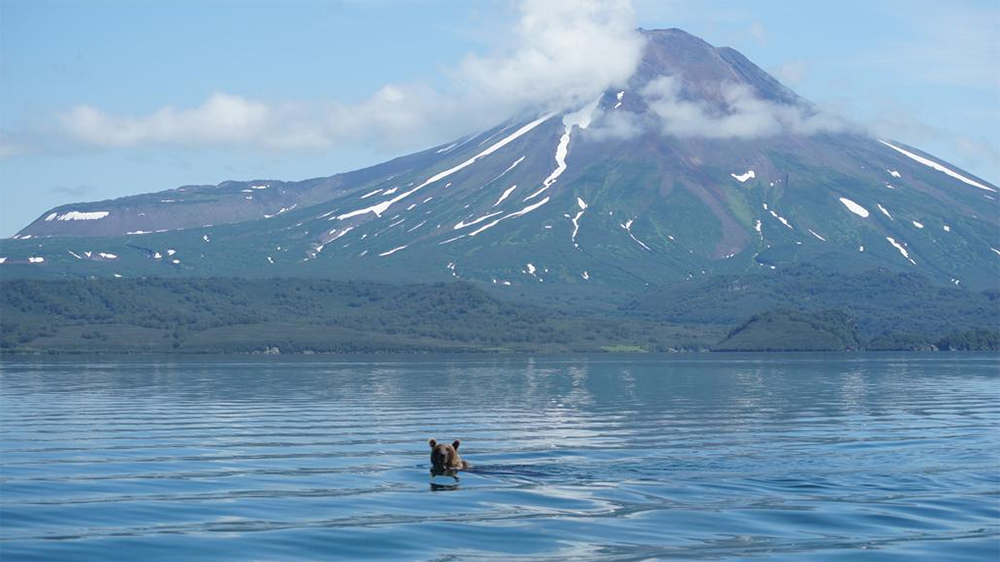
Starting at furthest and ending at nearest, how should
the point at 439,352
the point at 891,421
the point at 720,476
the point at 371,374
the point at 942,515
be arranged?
the point at 439,352 < the point at 371,374 < the point at 891,421 < the point at 720,476 < the point at 942,515

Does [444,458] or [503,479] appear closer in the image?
[503,479]

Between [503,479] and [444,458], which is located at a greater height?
[444,458]

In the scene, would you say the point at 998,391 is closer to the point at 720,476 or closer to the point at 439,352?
the point at 720,476

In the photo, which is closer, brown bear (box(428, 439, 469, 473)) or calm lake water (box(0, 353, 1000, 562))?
calm lake water (box(0, 353, 1000, 562))

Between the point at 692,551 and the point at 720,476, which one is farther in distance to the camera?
the point at 720,476

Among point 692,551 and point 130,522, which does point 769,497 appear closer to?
point 692,551

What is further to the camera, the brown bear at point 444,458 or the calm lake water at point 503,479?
the brown bear at point 444,458

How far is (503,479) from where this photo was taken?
107 ft

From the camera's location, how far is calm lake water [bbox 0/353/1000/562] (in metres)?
23.6

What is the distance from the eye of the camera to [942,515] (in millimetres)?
26812

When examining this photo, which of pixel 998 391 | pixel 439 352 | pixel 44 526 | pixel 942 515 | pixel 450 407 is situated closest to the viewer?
pixel 44 526

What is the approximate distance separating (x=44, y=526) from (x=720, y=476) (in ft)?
51.9

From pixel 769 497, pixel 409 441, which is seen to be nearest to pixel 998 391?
pixel 409 441

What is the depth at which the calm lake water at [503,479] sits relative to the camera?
23.6 metres
